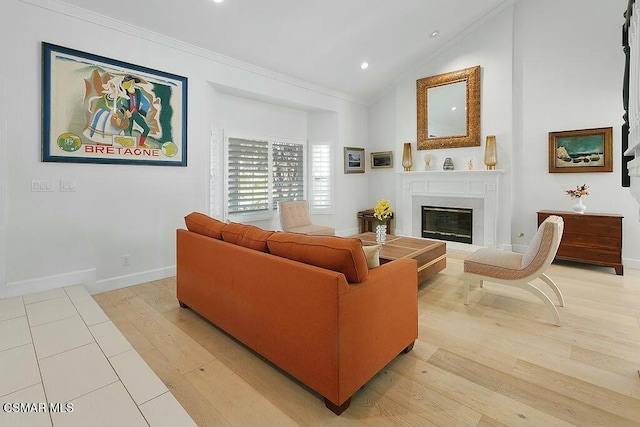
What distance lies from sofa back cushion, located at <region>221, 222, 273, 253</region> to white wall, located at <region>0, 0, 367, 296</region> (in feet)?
6.06

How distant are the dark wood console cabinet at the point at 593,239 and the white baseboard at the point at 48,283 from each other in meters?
6.13

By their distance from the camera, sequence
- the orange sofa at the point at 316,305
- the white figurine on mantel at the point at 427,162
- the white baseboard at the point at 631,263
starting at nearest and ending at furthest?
1. the orange sofa at the point at 316,305
2. the white baseboard at the point at 631,263
3. the white figurine on mantel at the point at 427,162

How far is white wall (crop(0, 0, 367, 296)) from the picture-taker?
3.03 m

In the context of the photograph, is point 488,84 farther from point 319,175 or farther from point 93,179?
point 93,179

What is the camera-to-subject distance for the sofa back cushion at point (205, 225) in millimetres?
2744

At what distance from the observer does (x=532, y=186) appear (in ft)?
17.1

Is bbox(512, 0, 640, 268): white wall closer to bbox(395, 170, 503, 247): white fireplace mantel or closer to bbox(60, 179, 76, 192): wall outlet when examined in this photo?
bbox(395, 170, 503, 247): white fireplace mantel

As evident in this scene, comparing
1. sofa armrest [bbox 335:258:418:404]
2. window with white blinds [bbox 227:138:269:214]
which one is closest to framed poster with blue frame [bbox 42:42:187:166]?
window with white blinds [bbox 227:138:269:214]

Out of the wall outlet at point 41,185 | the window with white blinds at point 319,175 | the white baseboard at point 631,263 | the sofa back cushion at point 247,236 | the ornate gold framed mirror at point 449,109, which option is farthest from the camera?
the window with white blinds at point 319,175

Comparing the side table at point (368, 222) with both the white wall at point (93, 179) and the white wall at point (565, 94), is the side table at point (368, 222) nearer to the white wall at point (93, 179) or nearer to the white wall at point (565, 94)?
the white wall at point (565, 94)

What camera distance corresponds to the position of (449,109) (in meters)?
5.91

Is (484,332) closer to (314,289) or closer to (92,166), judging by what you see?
(314,289)

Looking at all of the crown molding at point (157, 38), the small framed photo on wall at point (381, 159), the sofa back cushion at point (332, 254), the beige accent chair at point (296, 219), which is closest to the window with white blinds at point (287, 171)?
the beige accent chair at point (296, 219)

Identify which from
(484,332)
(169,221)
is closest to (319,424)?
(484,332)
